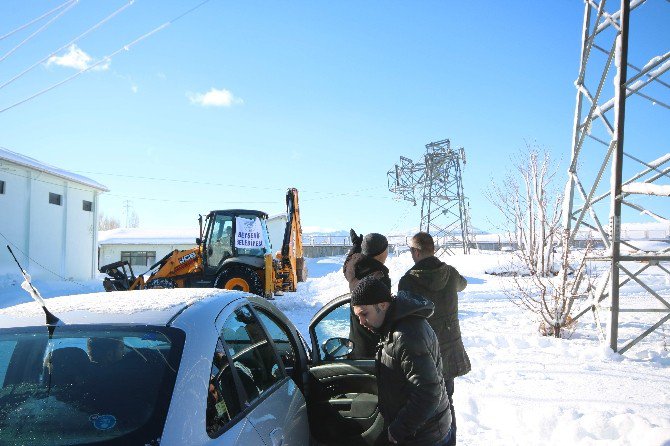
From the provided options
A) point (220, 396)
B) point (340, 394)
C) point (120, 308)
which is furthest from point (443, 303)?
point (120, 308)

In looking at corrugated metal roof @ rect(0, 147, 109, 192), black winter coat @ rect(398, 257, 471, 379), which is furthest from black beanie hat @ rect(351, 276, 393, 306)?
corrugated metal roof @ rect(0, 147, 109, 192)

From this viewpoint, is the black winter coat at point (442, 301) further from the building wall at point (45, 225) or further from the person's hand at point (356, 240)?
the building wall at point (45, 225)

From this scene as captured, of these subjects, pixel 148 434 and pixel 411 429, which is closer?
pixel 148 434

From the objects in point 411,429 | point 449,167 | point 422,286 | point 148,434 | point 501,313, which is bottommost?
point 501,313

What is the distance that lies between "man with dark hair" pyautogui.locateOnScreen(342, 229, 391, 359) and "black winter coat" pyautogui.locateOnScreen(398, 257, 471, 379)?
23 cm

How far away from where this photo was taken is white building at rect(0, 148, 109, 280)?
18391 mm

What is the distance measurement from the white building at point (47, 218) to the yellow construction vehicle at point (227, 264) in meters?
7.11

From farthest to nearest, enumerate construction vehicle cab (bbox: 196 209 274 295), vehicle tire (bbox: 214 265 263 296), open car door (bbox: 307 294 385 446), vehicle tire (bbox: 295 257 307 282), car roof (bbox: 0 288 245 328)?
vehicle tire (bbox: 295 257 307 282)
construction vehicle cab (bbox: 196 209 274 295)
vehicle tire (bbox: 214 265 263 296)
open car door (bbox: 307 294 385 446)
car roof (bbox: 0 288 245 328)

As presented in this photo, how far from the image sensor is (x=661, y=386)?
5406mm

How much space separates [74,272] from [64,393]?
22.2 m

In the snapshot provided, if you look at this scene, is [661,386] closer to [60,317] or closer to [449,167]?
[60,317]

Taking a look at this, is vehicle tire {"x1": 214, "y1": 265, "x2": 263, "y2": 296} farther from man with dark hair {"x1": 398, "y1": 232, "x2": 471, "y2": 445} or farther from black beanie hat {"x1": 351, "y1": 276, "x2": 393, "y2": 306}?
black beanie hat {"x1": 351, "y1": 276, "x2": 393, "y2": 306}

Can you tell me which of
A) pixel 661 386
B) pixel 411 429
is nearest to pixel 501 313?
pixel 661 386

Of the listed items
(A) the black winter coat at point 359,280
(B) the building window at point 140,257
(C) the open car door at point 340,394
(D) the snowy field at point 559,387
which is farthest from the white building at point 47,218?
(C) the open car door at point 340,394
